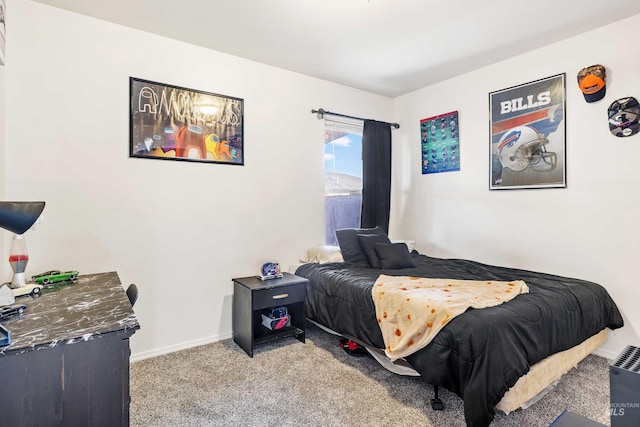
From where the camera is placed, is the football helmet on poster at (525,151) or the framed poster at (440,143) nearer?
the football helmet on poster at (525,151)

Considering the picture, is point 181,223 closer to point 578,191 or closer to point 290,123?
point 290,123

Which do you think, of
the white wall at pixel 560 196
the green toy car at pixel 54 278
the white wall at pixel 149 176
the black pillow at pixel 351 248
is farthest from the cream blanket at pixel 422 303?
the green toy car at pixel 54 278

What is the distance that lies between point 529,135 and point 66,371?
3.61 metres

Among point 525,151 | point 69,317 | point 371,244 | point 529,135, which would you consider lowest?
point 69,317

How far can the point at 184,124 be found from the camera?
2.85 metres

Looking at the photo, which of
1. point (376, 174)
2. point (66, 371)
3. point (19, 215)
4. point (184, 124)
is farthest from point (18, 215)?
point (376, 174)

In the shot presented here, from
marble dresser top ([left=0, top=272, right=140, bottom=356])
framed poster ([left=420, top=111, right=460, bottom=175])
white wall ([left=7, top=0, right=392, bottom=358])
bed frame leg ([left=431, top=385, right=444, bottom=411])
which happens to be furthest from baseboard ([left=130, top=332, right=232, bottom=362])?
framed poster ([left=420, top=111, right=460, bottom=175])

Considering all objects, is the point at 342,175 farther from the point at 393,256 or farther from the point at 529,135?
the point at 529,135

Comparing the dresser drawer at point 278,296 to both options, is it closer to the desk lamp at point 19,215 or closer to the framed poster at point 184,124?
the framed poster at point 184,124

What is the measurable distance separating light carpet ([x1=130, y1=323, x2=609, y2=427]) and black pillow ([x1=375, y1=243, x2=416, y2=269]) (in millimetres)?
874

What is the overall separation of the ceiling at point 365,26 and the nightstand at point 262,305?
79.9 inches

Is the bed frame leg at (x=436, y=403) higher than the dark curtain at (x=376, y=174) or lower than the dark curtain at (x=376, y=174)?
lower

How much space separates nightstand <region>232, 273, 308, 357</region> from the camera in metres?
2.71

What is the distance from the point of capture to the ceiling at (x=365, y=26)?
2.33 m
